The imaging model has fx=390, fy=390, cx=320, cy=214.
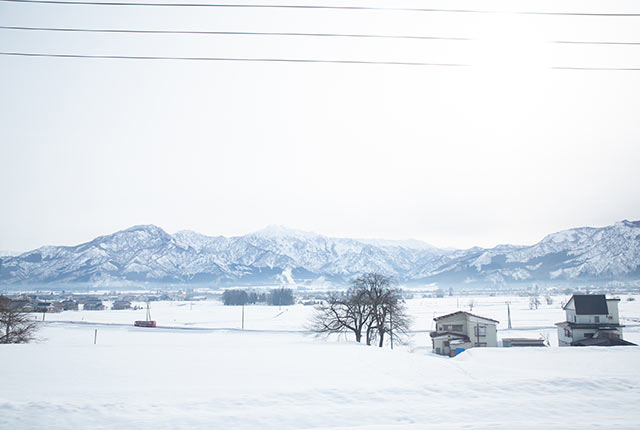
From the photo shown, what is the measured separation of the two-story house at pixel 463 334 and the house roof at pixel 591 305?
304 inches

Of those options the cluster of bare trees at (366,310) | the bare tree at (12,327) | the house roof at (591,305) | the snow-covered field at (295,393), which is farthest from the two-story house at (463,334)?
the bare tree at (12,327)

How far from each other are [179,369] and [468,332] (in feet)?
105

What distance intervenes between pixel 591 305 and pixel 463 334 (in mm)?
12242

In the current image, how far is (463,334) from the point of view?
38.8 metres

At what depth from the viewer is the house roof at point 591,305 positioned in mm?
36906

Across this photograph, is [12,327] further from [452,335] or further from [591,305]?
[591,305]

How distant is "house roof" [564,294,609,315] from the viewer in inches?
1453

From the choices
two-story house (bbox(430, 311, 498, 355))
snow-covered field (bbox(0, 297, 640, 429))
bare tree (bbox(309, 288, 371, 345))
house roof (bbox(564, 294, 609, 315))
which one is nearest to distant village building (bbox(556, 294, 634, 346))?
house roof (bbox(564, 294, 609, 315))

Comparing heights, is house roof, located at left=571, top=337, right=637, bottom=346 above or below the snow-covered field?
below

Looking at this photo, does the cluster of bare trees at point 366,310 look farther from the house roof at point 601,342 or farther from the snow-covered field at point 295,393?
the house roof at point 601,342

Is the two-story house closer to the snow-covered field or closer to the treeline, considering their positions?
the snow-covered field

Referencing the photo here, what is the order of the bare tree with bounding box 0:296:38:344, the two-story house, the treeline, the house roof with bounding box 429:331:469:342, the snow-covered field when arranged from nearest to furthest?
1. the snow-covered field
2. the bare tree with bounding box 0:296:38:344
3. the two-story house
4. the house roof with bounding box 429:331:469:342
5. the treeline

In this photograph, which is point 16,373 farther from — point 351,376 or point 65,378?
point 351,376

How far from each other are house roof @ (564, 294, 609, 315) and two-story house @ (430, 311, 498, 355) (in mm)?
7712
